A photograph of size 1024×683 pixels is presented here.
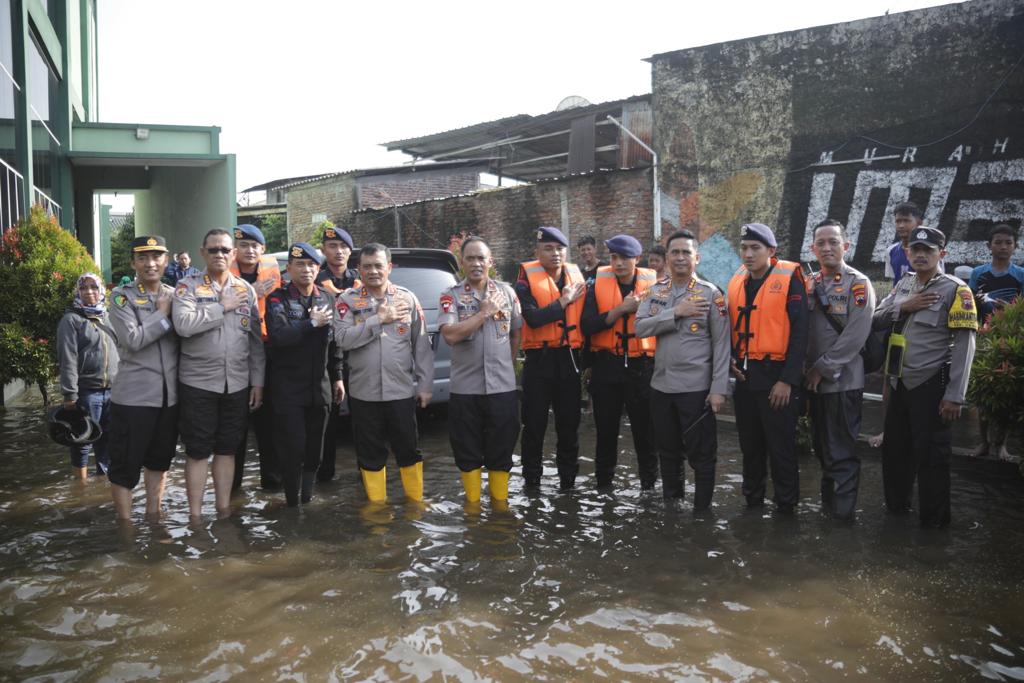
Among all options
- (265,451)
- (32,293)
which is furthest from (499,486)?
(32,293)

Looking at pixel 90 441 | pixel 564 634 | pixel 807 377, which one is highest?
pixel 807 377

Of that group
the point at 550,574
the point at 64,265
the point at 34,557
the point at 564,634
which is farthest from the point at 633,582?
the point at 64,265

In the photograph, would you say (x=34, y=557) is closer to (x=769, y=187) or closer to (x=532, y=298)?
(x=532, y=298)

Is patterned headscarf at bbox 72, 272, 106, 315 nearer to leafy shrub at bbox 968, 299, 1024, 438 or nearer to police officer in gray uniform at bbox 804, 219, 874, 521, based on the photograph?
police officer in gray uniform at bbox 804, 219, 874, 521

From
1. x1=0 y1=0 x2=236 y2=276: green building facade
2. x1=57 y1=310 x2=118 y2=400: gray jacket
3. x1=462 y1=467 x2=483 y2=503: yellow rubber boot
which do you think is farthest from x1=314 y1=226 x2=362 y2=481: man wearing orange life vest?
x1=0 y1=0 x2=236 y2=276: green building facade

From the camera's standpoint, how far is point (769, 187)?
43.6 ft

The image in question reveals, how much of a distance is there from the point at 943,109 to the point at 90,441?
11.8 metres

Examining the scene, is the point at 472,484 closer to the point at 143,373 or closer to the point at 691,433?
the point at 691,433

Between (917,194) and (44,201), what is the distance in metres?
15.6

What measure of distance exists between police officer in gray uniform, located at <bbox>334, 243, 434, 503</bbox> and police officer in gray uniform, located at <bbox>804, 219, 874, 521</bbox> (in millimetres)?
2588

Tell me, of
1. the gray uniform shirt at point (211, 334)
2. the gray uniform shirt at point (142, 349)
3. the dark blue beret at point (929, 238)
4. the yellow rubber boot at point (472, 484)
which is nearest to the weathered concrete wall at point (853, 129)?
the dark blue beret at point (929, 238)

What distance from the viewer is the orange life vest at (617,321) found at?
5.68 m

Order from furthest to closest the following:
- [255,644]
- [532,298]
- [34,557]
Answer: [532,298]
[34,557]
[255,644]

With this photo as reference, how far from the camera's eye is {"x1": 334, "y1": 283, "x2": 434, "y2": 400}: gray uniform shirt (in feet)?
17.1
